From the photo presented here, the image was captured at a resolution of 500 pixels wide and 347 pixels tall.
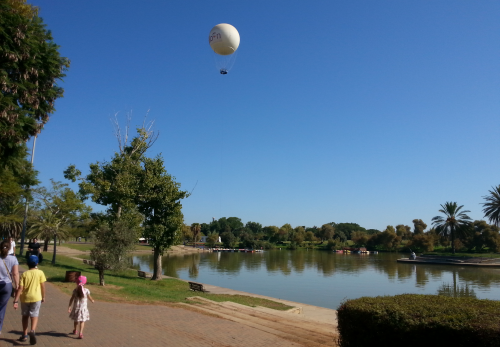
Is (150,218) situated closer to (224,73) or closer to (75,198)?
(75,198)

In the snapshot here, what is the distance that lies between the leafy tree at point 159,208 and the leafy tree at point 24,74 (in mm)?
12559

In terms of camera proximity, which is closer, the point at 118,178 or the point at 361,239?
the point at 118,178

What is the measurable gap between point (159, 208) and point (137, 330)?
20.7m

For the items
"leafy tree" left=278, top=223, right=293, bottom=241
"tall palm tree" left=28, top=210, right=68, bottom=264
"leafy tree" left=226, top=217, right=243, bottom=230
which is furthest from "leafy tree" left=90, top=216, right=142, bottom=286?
"leafy tree" left=226, top=217, right=243, bottom=230

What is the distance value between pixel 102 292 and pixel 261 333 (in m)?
9.27

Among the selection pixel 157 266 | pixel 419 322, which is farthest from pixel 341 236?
pixel 419 322

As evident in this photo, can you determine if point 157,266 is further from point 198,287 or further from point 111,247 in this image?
point 111,247

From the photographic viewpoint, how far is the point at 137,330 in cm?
888

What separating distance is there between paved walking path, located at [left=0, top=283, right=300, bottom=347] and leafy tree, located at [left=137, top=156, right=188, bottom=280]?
16763 millimetres

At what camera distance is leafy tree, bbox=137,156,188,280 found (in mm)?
28453

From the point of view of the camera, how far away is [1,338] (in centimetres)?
718

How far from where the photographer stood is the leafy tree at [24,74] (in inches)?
507

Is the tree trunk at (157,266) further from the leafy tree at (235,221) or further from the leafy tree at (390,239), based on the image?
the leafy tree at (235,221)

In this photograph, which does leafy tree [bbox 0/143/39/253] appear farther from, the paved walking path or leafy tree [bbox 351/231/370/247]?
leafy tree [bbox 351/231/370/247]
